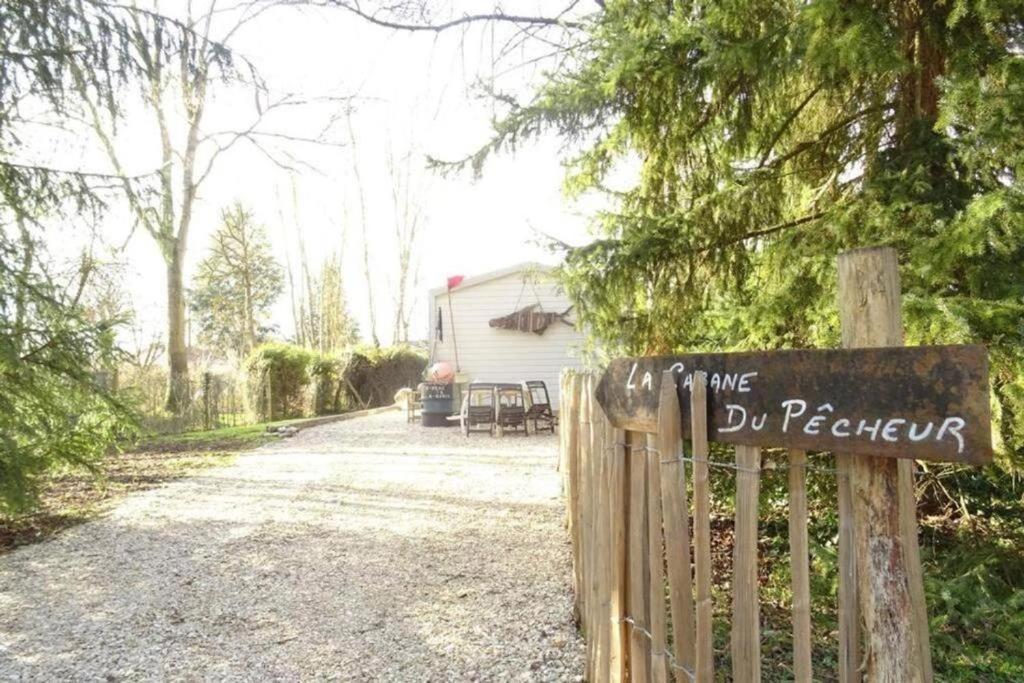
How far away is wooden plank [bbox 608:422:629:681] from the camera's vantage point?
9.02ft

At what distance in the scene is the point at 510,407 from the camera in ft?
46.3

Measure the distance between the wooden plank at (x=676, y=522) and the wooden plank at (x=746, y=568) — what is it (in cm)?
23

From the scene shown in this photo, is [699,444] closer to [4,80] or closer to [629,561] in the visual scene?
[629,561]

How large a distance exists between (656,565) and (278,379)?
19.3 metres

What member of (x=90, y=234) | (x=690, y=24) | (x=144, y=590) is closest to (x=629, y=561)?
(x=690, y=24)

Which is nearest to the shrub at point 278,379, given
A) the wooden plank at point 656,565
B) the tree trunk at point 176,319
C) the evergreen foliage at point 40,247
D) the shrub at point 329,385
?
the shrub at point 329,385

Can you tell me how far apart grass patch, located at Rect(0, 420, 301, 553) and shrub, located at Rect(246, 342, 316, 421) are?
346cm

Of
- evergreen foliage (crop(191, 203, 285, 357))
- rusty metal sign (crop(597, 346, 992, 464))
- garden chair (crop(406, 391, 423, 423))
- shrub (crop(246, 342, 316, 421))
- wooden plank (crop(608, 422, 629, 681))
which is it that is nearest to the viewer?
rusty metal sign (crop(597, 346, 992, 464))

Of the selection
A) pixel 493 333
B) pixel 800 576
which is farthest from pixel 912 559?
pixel 493 333

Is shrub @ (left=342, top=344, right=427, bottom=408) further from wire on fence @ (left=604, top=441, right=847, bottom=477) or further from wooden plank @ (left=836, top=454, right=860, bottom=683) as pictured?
wooden plank @ (left=836, top=454, right=860, bottom=683)

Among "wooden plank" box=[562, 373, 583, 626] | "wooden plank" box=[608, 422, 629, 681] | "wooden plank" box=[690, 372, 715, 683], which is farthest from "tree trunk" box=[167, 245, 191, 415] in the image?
"wooden plank" box=[690, 372, 715, 683]

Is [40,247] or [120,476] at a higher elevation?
[40,247]

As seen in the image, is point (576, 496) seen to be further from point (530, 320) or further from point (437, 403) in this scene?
point (530, 320)

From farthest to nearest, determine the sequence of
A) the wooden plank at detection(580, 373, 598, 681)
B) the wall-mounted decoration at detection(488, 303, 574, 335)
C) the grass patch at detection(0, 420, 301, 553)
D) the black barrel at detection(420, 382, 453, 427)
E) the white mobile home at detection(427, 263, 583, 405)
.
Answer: the white mobile home at detection(427, 263, 583, 405), the wall-mounted decoration at detection(488, 303, 574, 335), the black barrel at detection(420, 382, 453, 427), the grass patch at detection(0, 420, 301, 553), the wooden plank at detection(580, 373, 598, 681)
